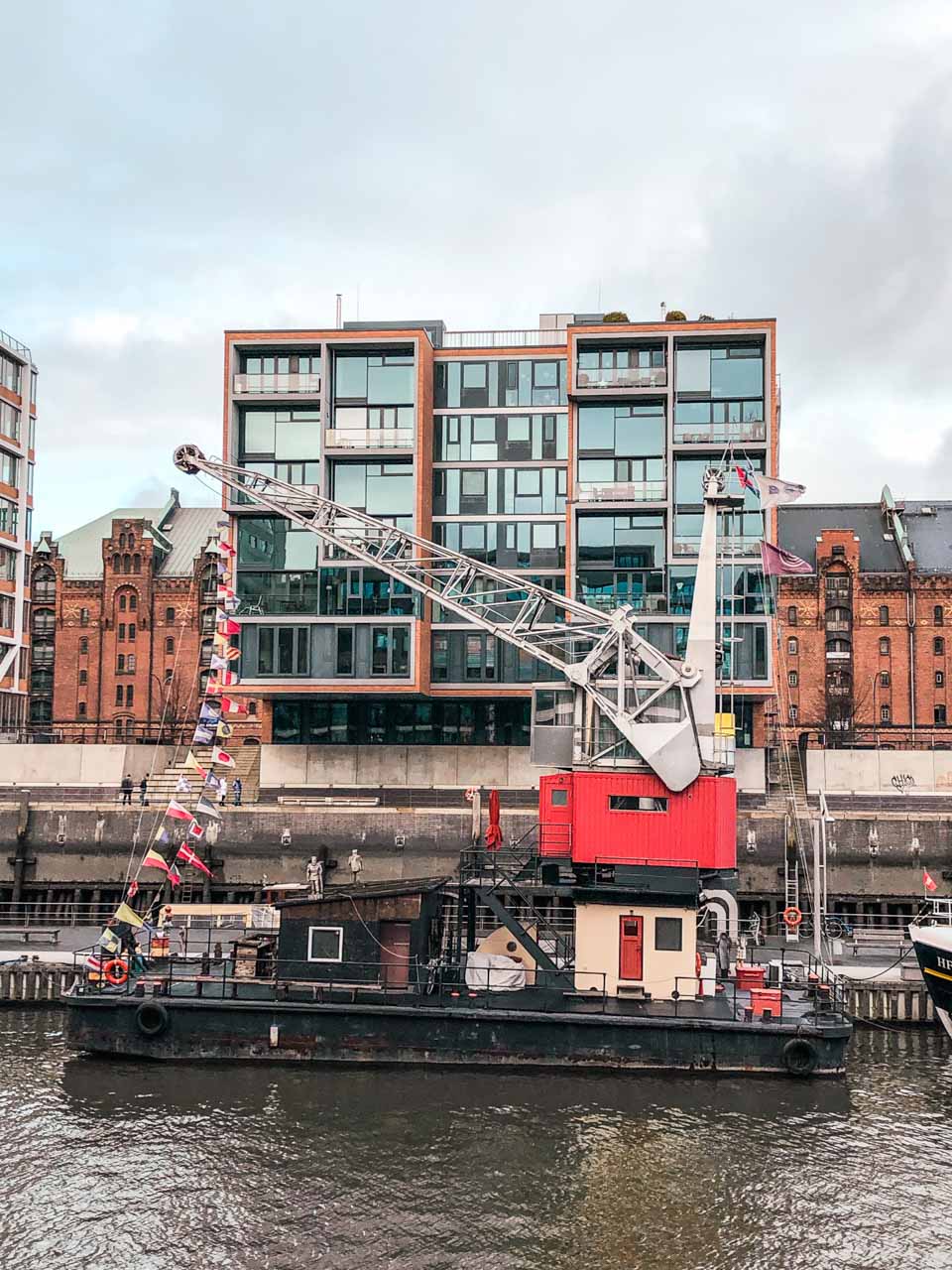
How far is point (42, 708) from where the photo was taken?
9744 cm

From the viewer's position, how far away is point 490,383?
63719 millimetres

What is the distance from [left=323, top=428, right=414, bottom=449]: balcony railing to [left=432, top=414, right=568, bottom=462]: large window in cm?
312

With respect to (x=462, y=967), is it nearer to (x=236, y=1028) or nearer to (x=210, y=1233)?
(x=236, y=1028)

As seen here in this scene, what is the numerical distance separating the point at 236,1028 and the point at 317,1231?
950cm

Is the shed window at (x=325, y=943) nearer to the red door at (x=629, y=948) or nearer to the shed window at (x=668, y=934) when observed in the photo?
the red door at (x=629, y=948)

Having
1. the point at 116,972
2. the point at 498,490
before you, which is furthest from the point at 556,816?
the point at 498,490

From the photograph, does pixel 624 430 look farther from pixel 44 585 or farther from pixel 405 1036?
pixel 44 585

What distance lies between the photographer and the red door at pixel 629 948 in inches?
1228

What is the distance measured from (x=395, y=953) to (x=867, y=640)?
6262cm

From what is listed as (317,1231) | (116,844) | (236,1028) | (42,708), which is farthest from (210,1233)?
(42,708)

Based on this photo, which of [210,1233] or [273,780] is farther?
[273,780]

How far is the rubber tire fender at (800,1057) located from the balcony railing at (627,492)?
1385 inches

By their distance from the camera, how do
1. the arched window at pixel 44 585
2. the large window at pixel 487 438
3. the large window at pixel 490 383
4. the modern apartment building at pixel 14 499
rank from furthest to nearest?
the arched window at pixel 44 585 → the modern apartment building at pixel 14 499 → the large window at pixel 490 383 → the large window at pixel 487 438

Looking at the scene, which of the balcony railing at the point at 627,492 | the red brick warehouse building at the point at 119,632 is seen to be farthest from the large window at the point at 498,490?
the red brick warehouse building at the point at 119,632
